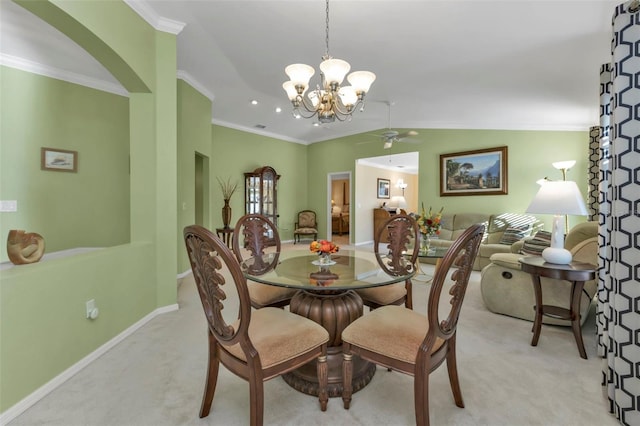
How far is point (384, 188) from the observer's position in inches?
352

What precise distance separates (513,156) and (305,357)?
5766 millimetres

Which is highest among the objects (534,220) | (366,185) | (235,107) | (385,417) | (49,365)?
(235,107)

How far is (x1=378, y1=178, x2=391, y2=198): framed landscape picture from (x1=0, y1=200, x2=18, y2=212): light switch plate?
7561 millimetres

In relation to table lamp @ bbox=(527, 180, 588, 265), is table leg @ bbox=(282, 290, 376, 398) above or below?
below

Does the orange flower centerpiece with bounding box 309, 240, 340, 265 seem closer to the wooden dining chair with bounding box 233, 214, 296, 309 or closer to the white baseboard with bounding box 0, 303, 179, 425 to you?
the wooden dining chair with bounding box 233, 214, 296, 309

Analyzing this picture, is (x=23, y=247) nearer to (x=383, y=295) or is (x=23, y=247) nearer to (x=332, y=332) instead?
(x=332, y=332)

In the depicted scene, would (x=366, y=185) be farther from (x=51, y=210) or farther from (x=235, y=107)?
(x=51, y=210)

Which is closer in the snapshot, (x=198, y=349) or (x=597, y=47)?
(x=198, y=349)

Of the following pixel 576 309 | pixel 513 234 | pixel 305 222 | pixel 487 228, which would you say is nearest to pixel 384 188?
pixel 305 222

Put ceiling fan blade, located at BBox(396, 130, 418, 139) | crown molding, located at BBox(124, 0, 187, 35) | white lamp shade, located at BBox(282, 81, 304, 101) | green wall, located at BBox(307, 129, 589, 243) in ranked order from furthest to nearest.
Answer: green wall, located at BBox(307, 129, 589, 243) < ceiling fan blade, located at BBox(396, 130, 418, 139) < white lamp shade, located at BBox(282, 81, 304, 101) < crown molding, located at BBox(124, 0, 187, 35)

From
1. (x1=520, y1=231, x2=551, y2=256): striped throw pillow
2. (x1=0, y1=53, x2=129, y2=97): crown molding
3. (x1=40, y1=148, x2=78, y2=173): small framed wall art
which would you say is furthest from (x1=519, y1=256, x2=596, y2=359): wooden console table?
(x1=0, y1=53, x2=129, y2=97): crown molding

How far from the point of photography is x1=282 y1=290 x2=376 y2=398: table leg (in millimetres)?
1683

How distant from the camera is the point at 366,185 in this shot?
8031 millimetres

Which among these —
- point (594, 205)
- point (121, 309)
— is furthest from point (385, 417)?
point (594, 205)
